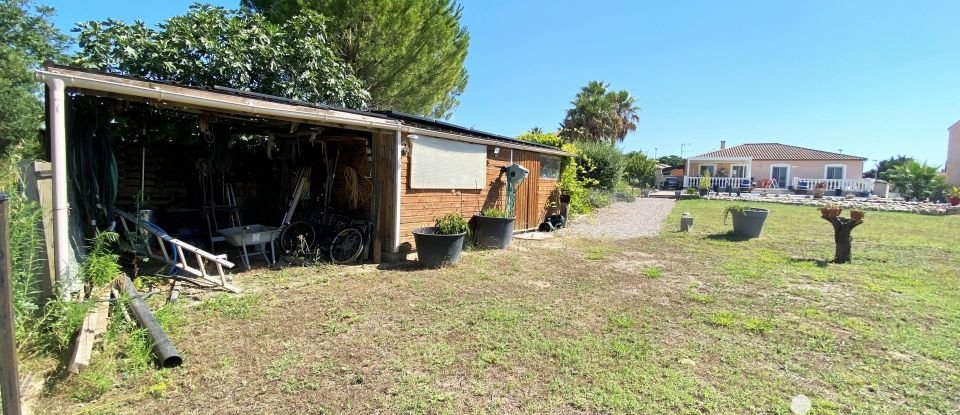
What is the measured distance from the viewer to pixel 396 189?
6.11 metres

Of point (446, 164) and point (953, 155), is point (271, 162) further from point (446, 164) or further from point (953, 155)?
point (953, 155)

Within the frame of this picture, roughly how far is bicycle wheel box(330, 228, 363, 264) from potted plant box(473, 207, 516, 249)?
7.14 feet

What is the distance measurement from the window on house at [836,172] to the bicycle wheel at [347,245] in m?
33.1

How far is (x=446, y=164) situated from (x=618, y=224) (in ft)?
21.2

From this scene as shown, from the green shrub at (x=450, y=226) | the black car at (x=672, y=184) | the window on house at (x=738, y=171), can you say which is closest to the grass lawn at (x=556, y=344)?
the green shrub at (x=450, y=226)

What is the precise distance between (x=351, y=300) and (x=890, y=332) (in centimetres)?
489

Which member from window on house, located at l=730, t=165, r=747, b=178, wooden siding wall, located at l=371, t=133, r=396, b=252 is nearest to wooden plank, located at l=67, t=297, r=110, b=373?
wooden siding wall, located at l=371, t=133, r=396, b=252

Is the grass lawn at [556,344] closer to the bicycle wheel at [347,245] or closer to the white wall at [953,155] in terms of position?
the bicycle wheel at [347,245]

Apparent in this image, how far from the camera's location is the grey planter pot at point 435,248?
19.1 feet

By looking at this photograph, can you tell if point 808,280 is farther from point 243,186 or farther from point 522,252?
point 243,186

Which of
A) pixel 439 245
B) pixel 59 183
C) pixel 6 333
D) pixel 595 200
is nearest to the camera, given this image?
pixel 6 333

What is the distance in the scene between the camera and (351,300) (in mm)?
4355

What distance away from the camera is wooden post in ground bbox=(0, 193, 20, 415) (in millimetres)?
1472

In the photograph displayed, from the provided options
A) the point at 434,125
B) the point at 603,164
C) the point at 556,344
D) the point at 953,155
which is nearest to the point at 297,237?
the point at 434,125
